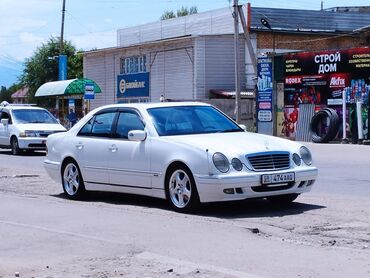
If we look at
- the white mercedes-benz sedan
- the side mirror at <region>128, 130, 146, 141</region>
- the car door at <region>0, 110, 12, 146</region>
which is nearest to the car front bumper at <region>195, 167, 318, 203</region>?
the white mercedes-benz sedan

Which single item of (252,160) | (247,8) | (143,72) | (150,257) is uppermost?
(247,8)

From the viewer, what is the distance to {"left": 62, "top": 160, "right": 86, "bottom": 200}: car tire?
12.1m

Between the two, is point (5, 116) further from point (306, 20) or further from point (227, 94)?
point (306, 20)

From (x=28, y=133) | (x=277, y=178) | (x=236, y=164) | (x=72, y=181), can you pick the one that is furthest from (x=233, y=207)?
(x=28, y=133)

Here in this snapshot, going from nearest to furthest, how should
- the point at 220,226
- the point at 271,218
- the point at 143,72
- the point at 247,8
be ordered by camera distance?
the point at 220,226
the point at 271,218
the point at 247,8
the point at 143,72

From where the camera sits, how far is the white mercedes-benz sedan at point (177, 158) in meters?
9.84

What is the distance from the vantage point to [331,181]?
15000 millimetres

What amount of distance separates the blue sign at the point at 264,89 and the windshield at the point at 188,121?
2426cm

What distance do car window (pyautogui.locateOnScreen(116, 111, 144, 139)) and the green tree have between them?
6286cm

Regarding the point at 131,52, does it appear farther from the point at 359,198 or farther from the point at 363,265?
the point at 363,265

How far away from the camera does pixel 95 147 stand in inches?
462

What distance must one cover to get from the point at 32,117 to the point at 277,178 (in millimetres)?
17405

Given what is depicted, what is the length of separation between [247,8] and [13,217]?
3504cm

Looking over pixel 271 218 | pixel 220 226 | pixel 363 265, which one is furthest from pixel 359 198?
pixel 363 265
